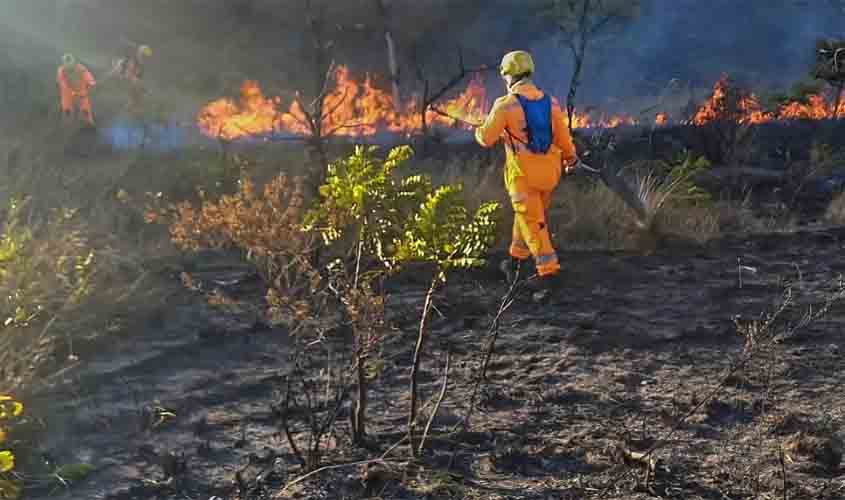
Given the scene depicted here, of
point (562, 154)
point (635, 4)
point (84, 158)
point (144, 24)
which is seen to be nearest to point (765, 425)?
point (562, 154)

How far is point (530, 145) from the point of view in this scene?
641 centimetres

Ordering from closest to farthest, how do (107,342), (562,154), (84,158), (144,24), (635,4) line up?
(107,342)
(562,154)
(84,158)
(635,4)
(144,24)

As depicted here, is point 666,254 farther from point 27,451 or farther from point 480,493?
point 27,451

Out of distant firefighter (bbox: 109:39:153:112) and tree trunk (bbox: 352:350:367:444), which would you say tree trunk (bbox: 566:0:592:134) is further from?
distant firefighter (bbox: 109:39:153:112)

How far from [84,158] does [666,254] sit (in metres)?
8.34

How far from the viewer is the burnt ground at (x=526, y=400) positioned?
11.8ft

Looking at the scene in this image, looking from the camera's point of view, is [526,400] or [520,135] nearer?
[526,400]

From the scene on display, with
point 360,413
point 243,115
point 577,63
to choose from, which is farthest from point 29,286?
point 243,115

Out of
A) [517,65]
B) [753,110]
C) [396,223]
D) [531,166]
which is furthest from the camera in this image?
[753,110]

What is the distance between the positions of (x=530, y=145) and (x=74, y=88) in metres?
9.97

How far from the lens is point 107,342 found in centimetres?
567

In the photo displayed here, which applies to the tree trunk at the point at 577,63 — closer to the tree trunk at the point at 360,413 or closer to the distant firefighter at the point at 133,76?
the tree trunk at the point at 360,413

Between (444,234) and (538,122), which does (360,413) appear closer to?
(444,234)

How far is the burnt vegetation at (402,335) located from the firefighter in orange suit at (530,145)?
37 centimetres
